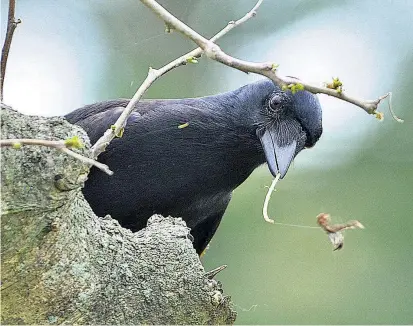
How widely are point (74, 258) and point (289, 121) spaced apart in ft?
5.94

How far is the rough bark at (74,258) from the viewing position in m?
2.06

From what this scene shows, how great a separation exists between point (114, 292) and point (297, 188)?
5606 millimetres

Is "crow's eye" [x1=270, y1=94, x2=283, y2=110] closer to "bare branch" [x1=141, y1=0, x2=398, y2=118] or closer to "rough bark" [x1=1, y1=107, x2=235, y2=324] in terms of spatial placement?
"rough bark" [x1=1, y1=107, x2=235, y2=324]

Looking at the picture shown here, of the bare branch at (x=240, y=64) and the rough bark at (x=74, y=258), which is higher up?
the bare branch at (x=240, y=64)

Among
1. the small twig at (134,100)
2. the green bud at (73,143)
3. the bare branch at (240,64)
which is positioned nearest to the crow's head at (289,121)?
the small twig at (134,100)

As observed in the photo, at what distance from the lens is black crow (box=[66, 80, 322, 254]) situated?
3.78 m

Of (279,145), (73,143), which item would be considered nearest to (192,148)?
(279,145)

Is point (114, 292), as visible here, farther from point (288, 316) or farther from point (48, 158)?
point (288, 316)

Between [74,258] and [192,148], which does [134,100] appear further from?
[192,148]

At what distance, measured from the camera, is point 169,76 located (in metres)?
8.22

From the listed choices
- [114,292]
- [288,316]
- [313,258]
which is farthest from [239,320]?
[114,292]

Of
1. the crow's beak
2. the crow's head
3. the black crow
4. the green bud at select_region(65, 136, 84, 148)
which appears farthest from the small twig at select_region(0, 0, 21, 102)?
the crow's head

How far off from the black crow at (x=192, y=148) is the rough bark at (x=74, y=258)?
39.9 inches

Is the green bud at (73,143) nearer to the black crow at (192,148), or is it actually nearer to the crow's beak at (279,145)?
the crow's beak at (279,145)
